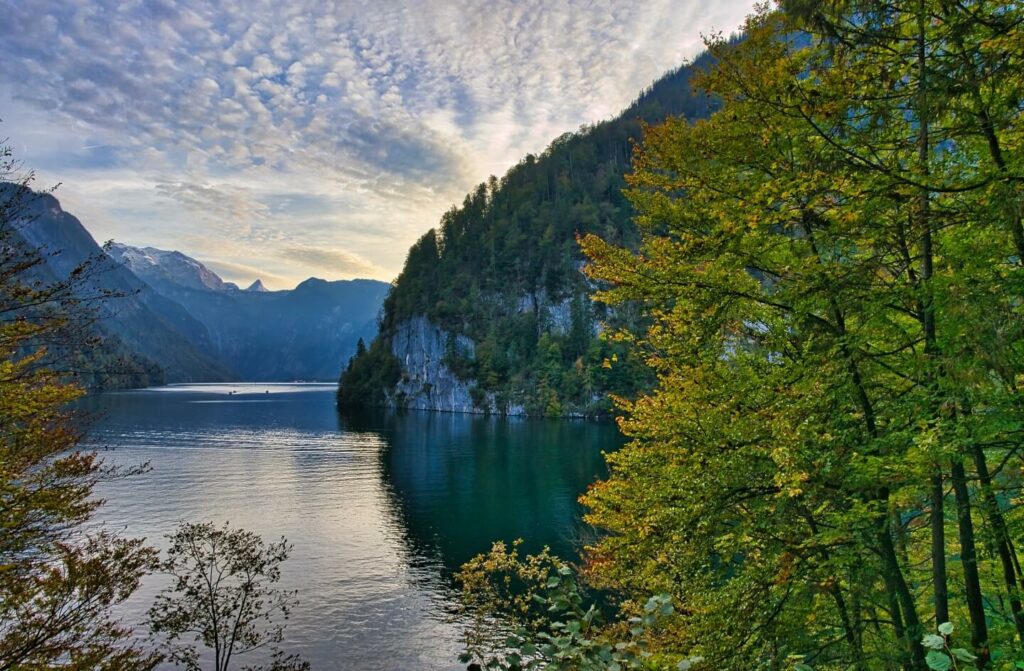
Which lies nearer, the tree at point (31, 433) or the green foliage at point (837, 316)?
the green foliage at point (837, 316)

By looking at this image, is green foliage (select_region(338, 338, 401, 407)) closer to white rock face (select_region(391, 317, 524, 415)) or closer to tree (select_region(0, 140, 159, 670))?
white rock face (select_region(391, 317, 524, 415))

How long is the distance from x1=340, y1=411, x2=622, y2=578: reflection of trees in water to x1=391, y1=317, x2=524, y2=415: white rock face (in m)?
34.3

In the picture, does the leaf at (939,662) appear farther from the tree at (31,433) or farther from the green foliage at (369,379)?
the green foliage at (369,379)

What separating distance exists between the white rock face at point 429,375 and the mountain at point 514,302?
0.90ft

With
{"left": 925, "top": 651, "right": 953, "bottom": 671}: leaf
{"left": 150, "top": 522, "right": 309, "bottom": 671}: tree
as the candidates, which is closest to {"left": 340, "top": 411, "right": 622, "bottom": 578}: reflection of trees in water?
{"left": 150, "top": 522, "right": 309, "bottom": 671}: tree

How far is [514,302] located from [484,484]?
92454 mm

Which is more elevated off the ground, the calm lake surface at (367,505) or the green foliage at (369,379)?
the green foliage at (369,379)

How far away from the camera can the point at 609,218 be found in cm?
Answer: 13862

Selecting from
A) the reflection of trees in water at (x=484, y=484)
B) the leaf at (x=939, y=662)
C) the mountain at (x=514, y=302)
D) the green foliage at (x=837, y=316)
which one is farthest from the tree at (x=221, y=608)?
the mountain at (x=514, y=302)

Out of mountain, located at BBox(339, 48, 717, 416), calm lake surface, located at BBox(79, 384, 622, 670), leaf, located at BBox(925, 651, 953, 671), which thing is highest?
mountain, located at BBox(339, 48, 717, 416)

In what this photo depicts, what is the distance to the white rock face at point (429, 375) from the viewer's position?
131 m

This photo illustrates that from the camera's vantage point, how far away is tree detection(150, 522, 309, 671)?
55.1ft

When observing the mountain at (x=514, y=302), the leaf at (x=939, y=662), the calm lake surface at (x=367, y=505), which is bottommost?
the calm lake surface at (x=367, y=505)

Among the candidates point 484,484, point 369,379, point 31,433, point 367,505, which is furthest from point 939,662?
point 369,379
